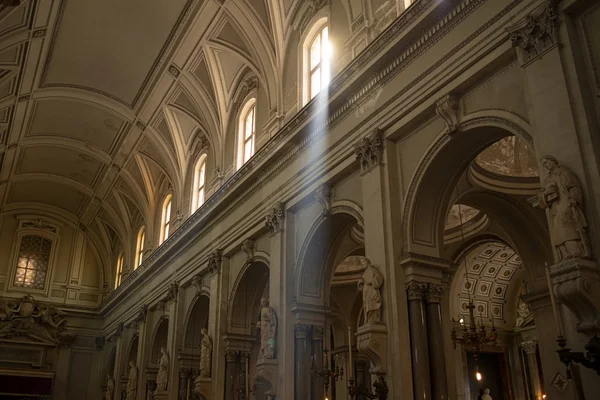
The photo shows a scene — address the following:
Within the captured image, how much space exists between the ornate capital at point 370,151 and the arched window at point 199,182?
8.18m

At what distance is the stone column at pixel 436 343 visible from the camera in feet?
27.0

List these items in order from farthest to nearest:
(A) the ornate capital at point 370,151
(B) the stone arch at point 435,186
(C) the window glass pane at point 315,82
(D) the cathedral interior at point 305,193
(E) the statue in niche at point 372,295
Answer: (C) the window glass pane at point 315,82 < (A) the ornate capital at point 370,151 < (E) the statue in niche at point 372,295 < (B) the stone arch at point 435,186 < (D) the cathedral interior at point 305,193

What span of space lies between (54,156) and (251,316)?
1191 cm

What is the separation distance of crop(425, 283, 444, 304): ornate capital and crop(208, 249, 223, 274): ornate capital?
6784 mm

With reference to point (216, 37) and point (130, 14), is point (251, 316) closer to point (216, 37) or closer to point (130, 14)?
point (216, 37)

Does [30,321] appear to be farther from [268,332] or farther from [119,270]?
[268,332]

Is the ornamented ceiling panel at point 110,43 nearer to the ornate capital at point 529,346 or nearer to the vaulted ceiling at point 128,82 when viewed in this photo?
the vaulted ceiling at point 128,82

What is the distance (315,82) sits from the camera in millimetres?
12320

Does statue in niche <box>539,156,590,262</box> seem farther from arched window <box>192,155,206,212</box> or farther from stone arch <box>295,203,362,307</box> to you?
arched window <box>192,155,206,212</box>

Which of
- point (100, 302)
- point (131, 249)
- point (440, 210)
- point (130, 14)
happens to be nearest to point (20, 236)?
point (100, 302)

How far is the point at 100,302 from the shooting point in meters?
26.6

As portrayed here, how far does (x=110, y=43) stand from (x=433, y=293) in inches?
443

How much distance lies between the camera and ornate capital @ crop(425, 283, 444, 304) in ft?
28.5

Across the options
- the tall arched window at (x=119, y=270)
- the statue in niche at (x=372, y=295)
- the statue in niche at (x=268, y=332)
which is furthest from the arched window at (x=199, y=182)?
the tall arched window at (x=119, y=270)
